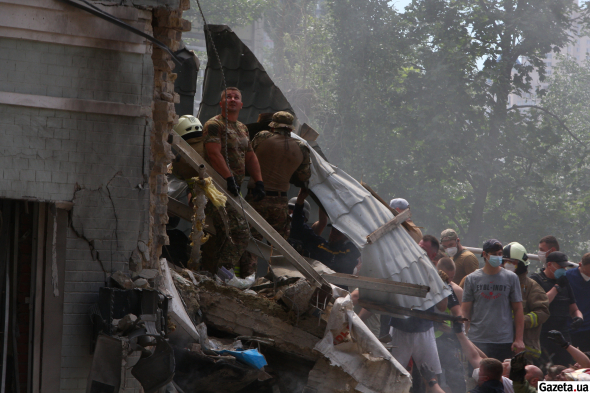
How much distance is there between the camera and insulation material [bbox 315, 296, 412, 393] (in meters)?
5.09

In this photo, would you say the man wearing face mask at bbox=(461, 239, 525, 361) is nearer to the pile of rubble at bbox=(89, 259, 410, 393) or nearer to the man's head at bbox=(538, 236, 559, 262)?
the pile of rubble at bbox=(89, 259, 410, 393)

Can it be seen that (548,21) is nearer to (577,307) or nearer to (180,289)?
(577,307)

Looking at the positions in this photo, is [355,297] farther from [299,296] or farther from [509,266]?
[509,266]

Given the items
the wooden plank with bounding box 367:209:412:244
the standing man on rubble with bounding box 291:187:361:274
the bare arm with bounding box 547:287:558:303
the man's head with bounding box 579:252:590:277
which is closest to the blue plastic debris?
the wooden plank with bounding box 367:209:412:244

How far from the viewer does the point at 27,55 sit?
382cm

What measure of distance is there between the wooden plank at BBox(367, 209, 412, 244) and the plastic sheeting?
2.2 inches

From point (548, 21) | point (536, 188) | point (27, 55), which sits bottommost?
point (536, 188)

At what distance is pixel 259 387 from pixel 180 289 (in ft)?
3.57

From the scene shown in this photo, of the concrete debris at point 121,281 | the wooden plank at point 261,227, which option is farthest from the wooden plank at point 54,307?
the wooden plank at point 261,227

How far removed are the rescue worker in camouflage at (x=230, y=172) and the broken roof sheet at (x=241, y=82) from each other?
332 cm

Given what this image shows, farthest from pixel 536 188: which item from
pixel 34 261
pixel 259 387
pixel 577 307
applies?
pixel 34 261

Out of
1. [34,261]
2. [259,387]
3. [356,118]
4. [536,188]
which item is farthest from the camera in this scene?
[356,118]

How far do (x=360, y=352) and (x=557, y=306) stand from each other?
313 cm

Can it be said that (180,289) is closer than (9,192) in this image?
No
